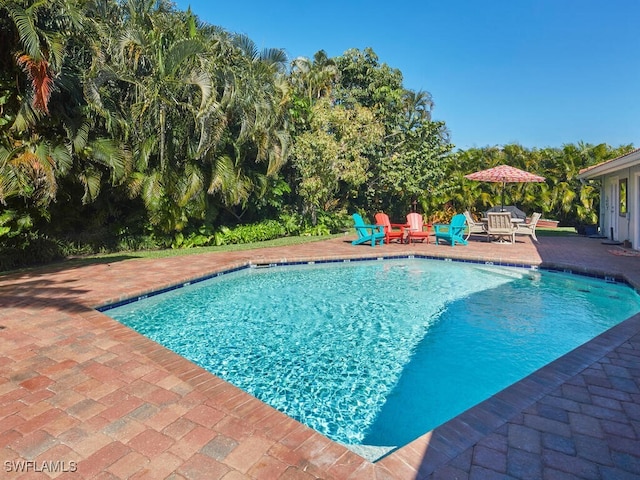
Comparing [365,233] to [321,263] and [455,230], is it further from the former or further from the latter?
[321,263]

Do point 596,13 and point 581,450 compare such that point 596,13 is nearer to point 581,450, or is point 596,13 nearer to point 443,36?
point 443,36

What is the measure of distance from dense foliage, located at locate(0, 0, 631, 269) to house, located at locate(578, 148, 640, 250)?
356 cm

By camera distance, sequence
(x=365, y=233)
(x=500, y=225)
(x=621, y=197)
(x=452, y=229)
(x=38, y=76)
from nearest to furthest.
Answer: (x=38, y=76), (x=452, y=229), (x=500, y=225), (x=621, y=197), (x=365, y=233)

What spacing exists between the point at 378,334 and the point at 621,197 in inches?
507

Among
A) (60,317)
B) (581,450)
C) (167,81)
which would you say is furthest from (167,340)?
(167,81)

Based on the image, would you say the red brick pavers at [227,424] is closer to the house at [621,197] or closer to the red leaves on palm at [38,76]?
the red leaves on palm at [38,76]

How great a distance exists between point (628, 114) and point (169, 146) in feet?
92.0

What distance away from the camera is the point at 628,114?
82.9 feet

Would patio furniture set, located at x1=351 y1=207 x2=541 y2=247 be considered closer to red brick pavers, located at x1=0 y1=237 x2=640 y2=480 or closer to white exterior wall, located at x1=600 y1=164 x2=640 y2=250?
white exterior wall, located at x1=600 y1=164 x2=640 y2=250

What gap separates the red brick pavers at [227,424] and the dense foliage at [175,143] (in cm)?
646

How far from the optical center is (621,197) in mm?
14023

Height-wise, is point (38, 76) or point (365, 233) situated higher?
point (38, 76)

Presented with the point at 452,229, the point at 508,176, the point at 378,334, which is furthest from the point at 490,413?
the point at 508,176

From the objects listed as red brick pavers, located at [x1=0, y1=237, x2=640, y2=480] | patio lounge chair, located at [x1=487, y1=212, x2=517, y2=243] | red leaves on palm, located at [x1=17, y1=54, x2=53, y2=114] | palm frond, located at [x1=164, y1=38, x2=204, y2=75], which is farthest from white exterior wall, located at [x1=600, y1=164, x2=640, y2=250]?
red leaves on palm, located at [x1=17, y1=54, x2=53, y2=114]
